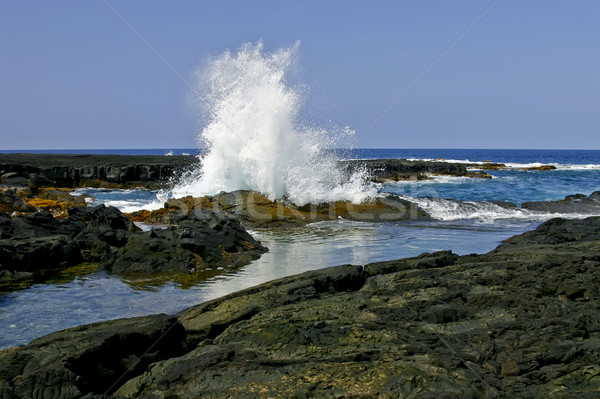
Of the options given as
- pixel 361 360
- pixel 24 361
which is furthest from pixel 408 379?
pixel 24 361

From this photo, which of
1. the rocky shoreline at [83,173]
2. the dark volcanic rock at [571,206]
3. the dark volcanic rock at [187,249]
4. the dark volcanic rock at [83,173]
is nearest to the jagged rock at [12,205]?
the dark volcanic rock at [187,249]

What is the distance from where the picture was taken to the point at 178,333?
469cm

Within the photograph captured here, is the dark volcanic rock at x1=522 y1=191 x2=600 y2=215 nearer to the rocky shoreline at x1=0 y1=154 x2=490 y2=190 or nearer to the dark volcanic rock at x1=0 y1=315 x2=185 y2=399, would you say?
the rocky shoreline at x1=0 y1=154 x2=490 y2=190

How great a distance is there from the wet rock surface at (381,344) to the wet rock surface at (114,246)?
151 inches

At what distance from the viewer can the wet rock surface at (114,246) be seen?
8914 millimetres

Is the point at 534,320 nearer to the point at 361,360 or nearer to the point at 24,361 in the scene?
the point at 361,360

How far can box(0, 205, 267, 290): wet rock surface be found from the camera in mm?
8914

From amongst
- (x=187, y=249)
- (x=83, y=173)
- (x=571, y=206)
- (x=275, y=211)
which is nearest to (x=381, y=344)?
(x=187, y=249)

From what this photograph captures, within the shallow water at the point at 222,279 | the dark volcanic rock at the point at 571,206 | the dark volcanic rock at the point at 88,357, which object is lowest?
the shallow water at the point at 222,279

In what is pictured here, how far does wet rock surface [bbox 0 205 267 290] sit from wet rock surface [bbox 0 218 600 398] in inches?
151

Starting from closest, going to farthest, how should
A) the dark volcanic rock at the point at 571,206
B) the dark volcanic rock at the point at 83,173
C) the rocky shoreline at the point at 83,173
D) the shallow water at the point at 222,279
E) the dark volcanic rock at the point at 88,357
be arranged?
the dark volcanic rock at the point at 88,357
the shallow water at the point at 222,279
the dark volcanic rock at the point at 571,206
the rocky shoreline at the point at 83,173
the dark volcanic rock at the point at 83,173

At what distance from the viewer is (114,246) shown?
33.9 feet

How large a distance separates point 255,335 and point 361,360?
3.06 feet

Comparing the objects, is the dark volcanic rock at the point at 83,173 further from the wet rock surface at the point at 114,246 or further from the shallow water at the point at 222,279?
the shallow water at the point at 222,279
